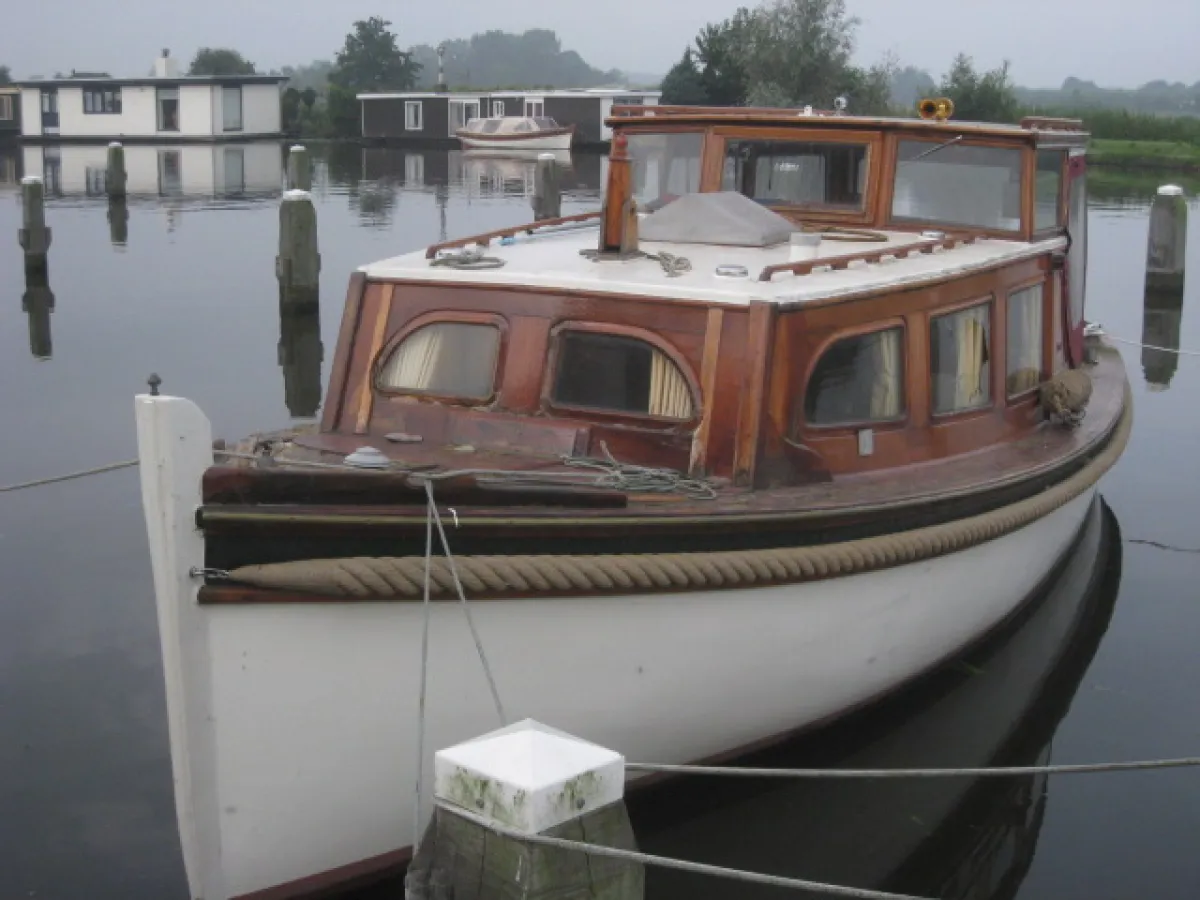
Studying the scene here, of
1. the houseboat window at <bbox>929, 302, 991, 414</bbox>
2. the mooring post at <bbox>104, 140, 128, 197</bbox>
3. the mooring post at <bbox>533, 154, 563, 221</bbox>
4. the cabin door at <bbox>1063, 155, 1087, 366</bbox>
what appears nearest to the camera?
the houseboat window at <bbox>929, 302, 991, 414</bbox>

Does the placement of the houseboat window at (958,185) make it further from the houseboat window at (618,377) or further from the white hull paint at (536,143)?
the white hull paint at (536,143)

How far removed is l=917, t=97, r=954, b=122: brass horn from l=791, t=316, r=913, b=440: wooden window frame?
8.31 feet

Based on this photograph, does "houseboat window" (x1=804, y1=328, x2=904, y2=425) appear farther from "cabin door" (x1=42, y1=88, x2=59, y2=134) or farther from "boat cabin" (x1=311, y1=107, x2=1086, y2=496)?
"cabin door" (x1=42, y1=88, x2=59, y2=134)

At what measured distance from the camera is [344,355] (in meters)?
7.77

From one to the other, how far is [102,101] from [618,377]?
61.9m

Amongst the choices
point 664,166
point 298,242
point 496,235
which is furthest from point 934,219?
point 298,242

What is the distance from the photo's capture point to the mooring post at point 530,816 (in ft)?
14.7

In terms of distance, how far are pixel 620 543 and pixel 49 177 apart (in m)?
42.4

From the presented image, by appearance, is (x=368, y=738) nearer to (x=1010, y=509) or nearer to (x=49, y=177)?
(x=1010, y=509)

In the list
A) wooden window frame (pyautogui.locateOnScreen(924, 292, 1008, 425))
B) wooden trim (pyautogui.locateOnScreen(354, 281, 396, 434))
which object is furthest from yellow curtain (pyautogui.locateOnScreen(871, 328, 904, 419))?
wooden trim (pyautogui.locateOnScreen(354, 281, 396, 434))

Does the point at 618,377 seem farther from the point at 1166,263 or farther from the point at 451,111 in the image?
Result: the point at 451,111

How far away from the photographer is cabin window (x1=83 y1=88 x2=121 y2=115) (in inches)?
2499

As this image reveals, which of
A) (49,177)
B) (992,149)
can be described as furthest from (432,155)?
(992,149)

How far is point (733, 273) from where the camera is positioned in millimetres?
7477
